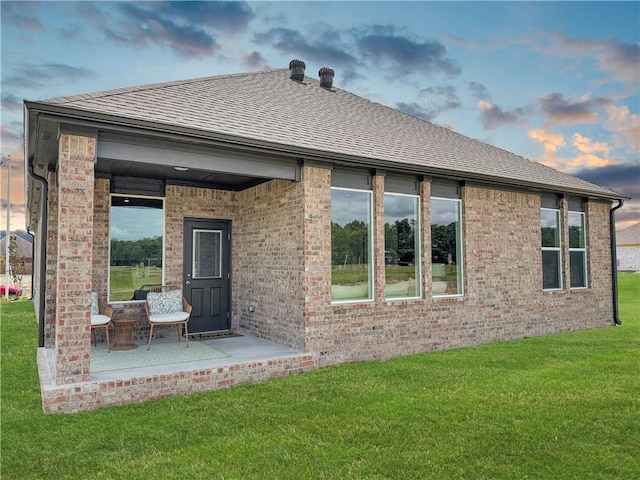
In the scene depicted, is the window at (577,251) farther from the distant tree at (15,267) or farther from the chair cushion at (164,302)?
the distant tree at (15,267)

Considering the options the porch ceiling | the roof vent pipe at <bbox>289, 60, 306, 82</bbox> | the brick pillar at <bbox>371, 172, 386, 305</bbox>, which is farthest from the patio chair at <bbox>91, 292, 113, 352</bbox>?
the roof vent pipe at <bbox>289, 60, 306, 82</bbox>

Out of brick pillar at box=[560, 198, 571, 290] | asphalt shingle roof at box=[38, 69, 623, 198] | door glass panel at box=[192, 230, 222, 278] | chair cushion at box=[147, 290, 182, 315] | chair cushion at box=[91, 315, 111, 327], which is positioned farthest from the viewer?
brick pillar at box=[560, 198, 571, 290]

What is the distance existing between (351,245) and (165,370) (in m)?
3.56

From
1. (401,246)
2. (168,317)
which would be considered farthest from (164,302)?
(401,246)

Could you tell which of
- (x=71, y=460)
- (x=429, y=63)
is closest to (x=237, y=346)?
(x=71, y=460)

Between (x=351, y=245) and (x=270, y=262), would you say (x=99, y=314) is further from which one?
(x=351, y=245)

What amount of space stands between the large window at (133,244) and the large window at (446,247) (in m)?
5.29

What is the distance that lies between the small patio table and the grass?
4.12 ft

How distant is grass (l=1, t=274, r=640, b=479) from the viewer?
11.2ft

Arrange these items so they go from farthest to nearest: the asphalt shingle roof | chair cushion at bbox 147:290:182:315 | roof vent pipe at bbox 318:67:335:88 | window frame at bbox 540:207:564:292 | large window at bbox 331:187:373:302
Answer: roof vent pipe at bbox 318:67:335:88
window frame at bbox 540:207:564:292
chair cushion at bbox 147:290:182:315
large window at bbox 331:187:373:302
the asphalt shingle roof

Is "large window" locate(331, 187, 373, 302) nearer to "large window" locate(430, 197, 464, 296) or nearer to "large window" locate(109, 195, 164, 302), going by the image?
"large window" locate(430, 197, 464, 296)

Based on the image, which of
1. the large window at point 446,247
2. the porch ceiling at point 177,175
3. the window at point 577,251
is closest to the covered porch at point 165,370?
the porch ceiling at point 177,175

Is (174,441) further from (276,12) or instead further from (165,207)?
(276,12)

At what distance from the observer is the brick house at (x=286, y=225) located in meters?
5.18
